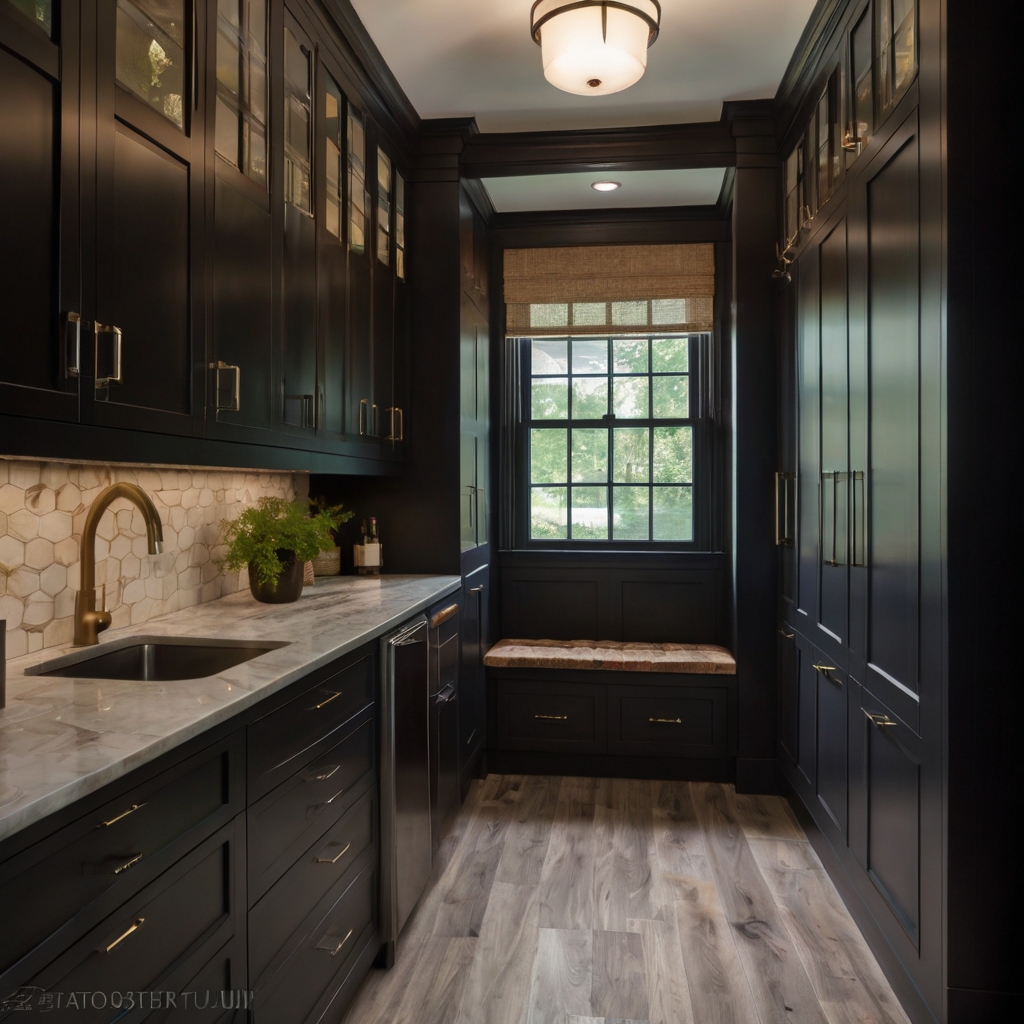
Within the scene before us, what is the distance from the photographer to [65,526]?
1.90 meters

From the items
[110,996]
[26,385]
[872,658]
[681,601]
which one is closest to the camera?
[110,996]

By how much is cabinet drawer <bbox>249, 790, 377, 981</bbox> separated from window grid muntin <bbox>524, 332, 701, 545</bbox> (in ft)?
7.92

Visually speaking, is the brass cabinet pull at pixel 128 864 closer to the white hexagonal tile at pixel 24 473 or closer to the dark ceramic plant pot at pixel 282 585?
the white hexagonal tile at pixel 24 473

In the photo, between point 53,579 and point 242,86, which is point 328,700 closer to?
point 53,579

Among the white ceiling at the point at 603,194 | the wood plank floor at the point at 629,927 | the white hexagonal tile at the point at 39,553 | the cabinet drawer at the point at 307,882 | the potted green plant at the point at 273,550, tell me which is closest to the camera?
the cabinet drawer at the point at 307,882

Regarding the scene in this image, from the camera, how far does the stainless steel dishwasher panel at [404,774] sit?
218cm

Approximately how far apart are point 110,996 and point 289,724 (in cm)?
61

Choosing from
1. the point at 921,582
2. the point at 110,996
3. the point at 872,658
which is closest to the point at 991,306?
the point at 921,582

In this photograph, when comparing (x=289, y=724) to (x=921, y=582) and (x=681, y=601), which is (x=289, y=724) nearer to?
(x=921, y=582)

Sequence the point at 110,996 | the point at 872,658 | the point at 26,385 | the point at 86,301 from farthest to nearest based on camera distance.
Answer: the point at 872,658, the point at 86,301, the point at 26,385, the point at 110,996

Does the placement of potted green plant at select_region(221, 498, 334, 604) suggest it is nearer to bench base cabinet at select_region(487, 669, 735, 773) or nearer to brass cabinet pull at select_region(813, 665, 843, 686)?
bench base cabinet at select_region(487, 669, 735, 773)

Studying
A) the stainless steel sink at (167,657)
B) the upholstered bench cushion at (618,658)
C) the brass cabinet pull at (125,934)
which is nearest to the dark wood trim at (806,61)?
the upholstered bench cushion at (618,658)

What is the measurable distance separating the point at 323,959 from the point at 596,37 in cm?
258

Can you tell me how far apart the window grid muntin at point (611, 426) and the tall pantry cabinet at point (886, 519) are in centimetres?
114
